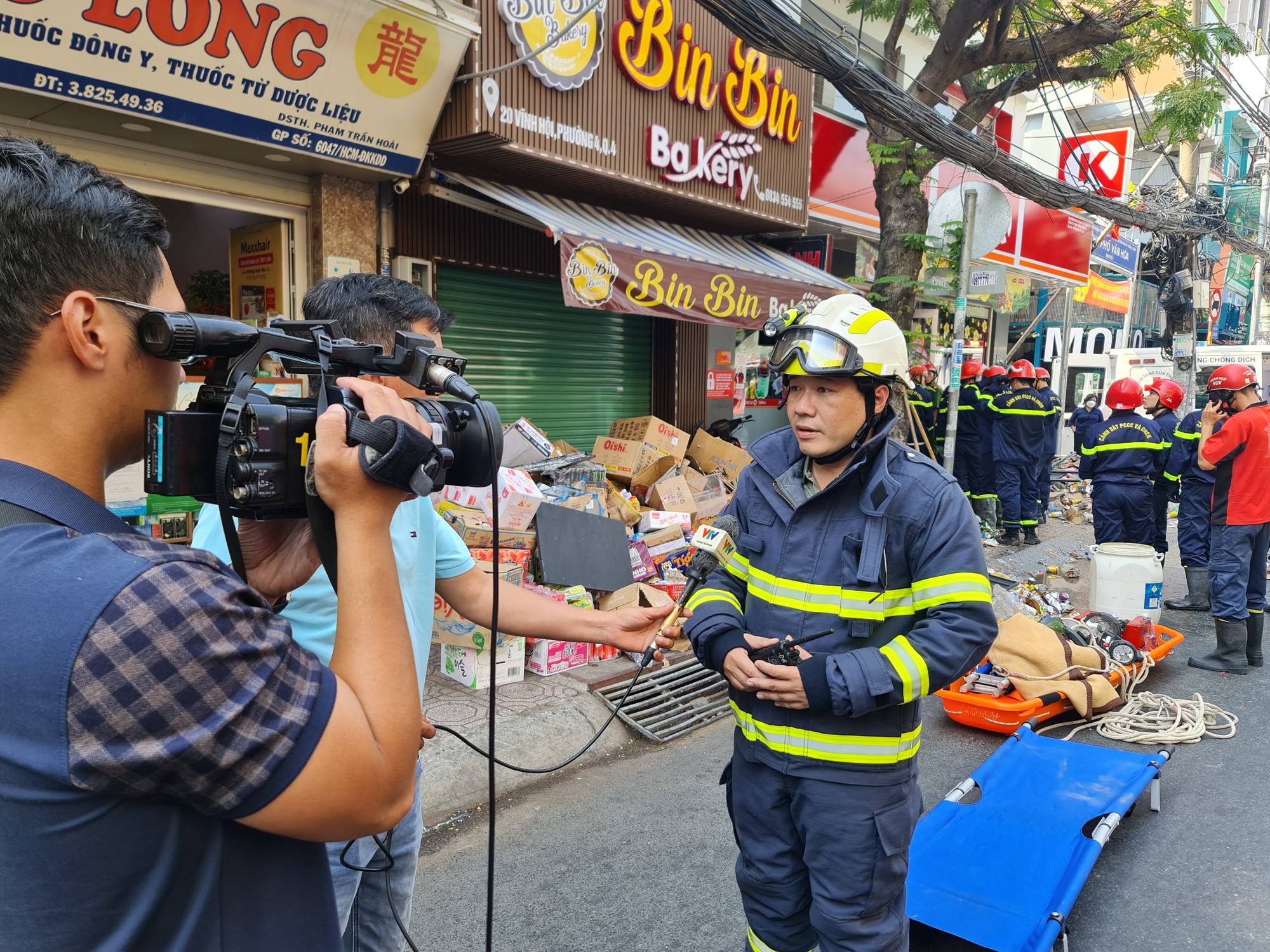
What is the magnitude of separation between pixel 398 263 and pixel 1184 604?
25.1 ft

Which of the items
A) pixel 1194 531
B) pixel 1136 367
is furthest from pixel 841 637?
pixel 1136 367

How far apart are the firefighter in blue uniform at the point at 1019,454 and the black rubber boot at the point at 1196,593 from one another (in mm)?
2750

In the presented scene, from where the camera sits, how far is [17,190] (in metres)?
0.88

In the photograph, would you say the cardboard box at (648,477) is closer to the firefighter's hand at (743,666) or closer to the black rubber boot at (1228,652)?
the black rubber boot at (1228,652)

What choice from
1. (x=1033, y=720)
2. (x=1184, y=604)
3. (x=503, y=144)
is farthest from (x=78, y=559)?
(x=1184, y=604)

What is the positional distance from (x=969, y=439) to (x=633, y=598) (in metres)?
7.35

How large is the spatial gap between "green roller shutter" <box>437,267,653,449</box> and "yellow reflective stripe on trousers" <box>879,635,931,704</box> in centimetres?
575

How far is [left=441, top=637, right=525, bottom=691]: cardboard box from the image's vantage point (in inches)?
188

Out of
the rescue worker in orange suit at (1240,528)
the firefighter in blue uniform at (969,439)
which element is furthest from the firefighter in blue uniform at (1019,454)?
the rescue worker in orange suit at (1240,528)

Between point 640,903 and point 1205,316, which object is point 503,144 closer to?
point 640,903

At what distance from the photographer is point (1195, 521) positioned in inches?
288

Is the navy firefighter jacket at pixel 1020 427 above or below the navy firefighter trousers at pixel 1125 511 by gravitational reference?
above

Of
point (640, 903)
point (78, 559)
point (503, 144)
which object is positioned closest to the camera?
point (78, 559)

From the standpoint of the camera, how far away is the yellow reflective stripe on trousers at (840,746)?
206 cm
